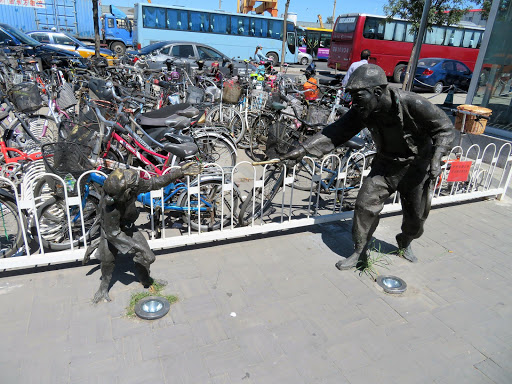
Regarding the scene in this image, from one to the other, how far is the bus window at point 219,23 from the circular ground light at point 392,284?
20.7 m

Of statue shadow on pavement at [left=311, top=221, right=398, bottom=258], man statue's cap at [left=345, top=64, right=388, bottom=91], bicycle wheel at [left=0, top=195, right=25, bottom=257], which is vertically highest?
man statue's cap at [left=345, top=64, right=388, bottom=91]

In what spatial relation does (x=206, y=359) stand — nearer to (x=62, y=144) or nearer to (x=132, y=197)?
(x=132, y=197)

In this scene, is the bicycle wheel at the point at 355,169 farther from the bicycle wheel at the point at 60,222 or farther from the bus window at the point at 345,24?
the bus window at the point at 345,24

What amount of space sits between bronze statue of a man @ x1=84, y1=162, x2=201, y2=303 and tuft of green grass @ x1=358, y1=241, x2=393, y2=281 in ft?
6.22

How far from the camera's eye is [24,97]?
4.99 meters

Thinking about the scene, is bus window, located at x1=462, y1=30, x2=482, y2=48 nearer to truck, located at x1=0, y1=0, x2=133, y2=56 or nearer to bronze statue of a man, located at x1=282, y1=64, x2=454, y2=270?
truck, located at x1=0, y1=0, x2=133, y2=56

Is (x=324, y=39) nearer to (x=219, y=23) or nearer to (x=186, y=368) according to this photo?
(x=219, y=23)

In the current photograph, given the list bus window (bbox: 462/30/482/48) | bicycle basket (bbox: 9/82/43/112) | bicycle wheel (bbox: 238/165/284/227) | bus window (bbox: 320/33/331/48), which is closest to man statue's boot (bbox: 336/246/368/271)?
bicycle wheel (bbox: 238/165/284/227)

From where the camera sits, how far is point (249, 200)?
13.4 feet

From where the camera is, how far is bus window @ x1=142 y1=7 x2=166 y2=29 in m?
19.6

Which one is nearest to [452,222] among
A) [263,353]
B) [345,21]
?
[263,353]

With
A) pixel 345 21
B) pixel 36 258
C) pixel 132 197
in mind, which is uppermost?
pixel 345 21

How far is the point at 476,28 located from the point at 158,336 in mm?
24217

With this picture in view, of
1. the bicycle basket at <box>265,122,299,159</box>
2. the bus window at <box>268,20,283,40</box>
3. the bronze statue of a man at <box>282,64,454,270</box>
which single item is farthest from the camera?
the bus window at <box>268,20,283,40</box>
